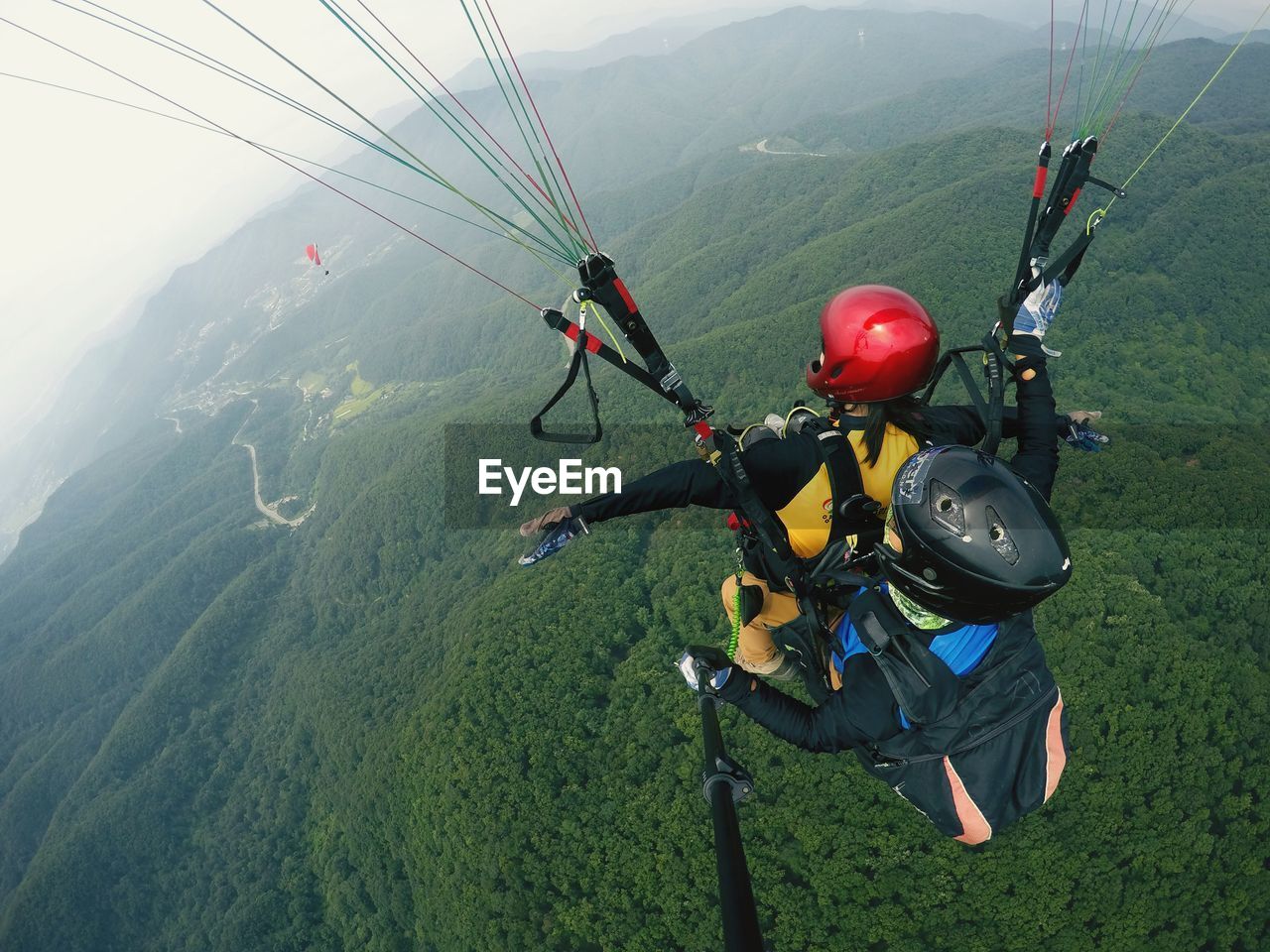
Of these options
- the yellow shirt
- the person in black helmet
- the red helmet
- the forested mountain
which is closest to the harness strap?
the yellow shirt

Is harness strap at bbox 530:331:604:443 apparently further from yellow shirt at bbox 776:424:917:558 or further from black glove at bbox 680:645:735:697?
black glove at bbox 680:645:735:697

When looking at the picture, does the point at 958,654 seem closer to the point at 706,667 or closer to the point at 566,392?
the point at 706,667

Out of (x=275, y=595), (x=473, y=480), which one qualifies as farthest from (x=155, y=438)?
(x=473, y=480)

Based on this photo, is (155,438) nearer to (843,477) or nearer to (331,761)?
(331,761)

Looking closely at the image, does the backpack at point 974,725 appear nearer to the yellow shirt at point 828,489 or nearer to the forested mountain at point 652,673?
the yellow shirt at point 828,489

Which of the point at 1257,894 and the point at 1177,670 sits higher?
the point at 1177,670

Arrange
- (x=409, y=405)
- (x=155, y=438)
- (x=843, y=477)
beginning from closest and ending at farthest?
(x=843, y=477) < (x=409, y=405) < (x=155, y=438)
